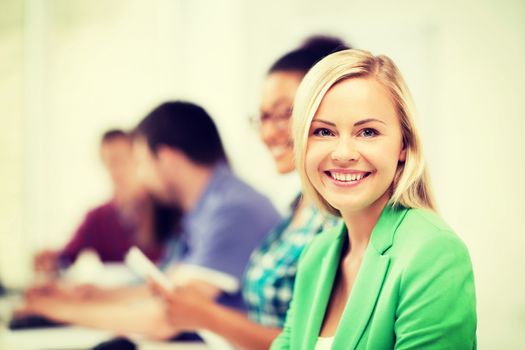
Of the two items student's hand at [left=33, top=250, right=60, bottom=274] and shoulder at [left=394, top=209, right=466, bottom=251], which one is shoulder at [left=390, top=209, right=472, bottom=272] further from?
student's hand at [left=33, top=250, right=60, bottom=274]

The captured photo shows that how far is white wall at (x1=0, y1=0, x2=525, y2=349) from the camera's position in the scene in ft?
4.47

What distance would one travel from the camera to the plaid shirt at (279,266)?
130cm

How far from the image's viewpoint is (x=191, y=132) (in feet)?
6.21

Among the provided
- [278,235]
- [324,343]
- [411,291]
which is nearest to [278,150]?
[278,235]

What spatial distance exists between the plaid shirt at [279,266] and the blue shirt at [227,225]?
14 cm

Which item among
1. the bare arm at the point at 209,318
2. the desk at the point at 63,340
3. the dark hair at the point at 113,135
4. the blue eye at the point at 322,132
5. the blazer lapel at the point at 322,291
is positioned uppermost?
the blue eye at the point at 322,132

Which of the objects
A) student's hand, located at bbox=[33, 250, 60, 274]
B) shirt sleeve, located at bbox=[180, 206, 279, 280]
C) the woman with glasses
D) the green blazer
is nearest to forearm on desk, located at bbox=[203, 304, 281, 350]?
the woman with glasses

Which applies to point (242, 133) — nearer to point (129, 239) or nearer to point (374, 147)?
point (129, 239)

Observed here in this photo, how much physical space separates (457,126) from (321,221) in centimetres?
→ 47

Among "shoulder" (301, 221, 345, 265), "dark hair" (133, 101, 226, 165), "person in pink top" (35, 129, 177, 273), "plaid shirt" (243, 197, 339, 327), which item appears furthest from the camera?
"person in pink top" (35, 129, 177, 273)

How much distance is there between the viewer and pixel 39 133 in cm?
210

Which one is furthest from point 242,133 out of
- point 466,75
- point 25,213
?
point 25,213

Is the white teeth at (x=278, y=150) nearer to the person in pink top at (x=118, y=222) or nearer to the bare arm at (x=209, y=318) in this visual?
the bare arm at (x=209, y=318)

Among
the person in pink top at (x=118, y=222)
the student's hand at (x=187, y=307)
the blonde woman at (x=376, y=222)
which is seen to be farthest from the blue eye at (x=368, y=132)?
the person in pink top at (x=118, y=222)
